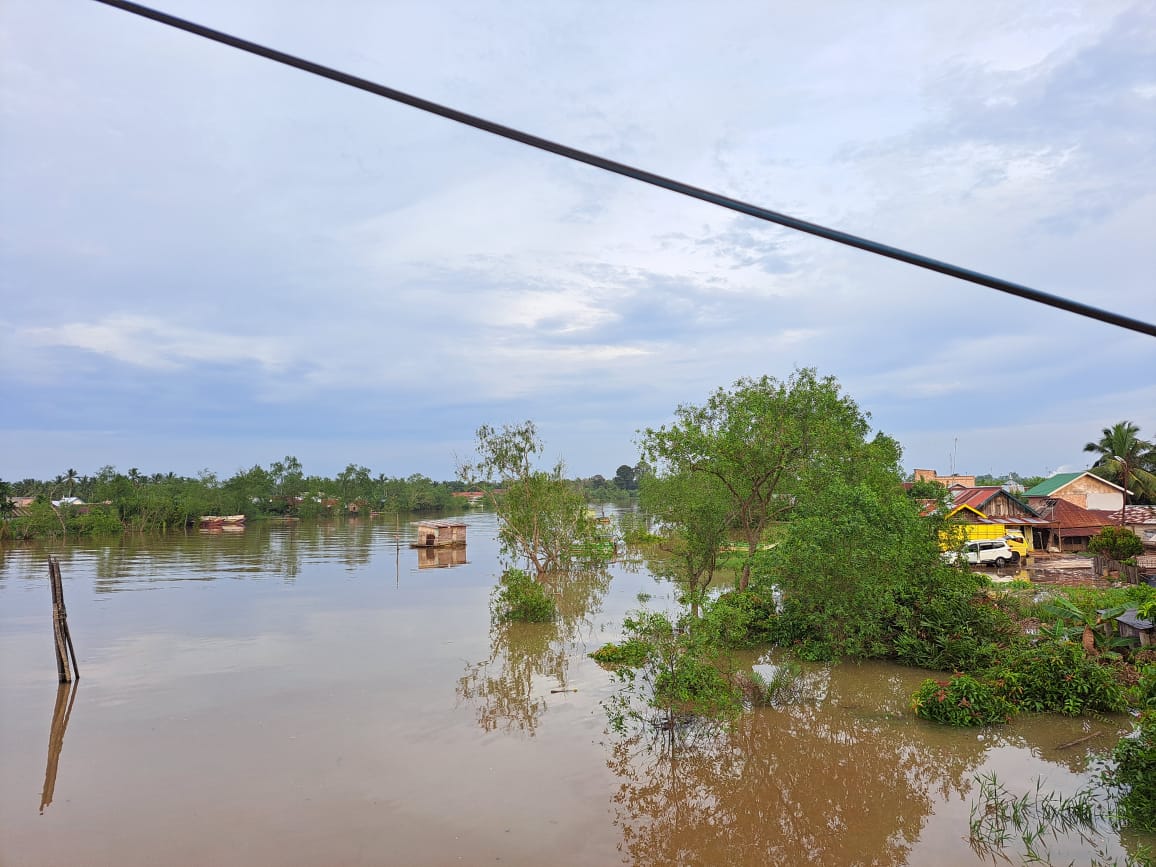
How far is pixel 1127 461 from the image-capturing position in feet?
155

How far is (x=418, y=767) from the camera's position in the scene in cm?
1153

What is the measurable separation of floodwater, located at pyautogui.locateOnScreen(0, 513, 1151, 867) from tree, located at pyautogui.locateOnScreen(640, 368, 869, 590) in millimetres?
5671

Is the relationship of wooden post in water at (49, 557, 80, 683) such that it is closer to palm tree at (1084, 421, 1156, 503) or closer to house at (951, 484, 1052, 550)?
house at (951, 484, 1052, 550)

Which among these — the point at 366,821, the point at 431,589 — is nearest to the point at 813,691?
the point at 366,821

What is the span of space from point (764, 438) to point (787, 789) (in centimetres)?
1084

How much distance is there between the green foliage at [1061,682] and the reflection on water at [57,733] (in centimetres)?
1684

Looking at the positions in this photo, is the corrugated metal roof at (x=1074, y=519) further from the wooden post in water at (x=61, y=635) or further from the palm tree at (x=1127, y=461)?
the wooden post in water at (x=61, y=635)

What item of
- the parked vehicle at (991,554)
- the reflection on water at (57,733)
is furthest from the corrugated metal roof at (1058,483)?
the reflection on water at (57,733)

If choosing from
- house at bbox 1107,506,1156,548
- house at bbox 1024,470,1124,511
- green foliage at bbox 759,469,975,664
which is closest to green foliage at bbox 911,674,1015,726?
green foliage at bbox 759,469,975,664

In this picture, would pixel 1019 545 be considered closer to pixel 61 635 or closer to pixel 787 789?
pixel 787 789

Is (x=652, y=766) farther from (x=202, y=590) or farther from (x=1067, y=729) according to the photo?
(x=202, y=590)

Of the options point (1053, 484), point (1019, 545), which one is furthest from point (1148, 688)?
point (1053, 484)

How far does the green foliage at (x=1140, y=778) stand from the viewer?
8805mm

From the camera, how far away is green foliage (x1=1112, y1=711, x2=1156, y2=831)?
8.80m
